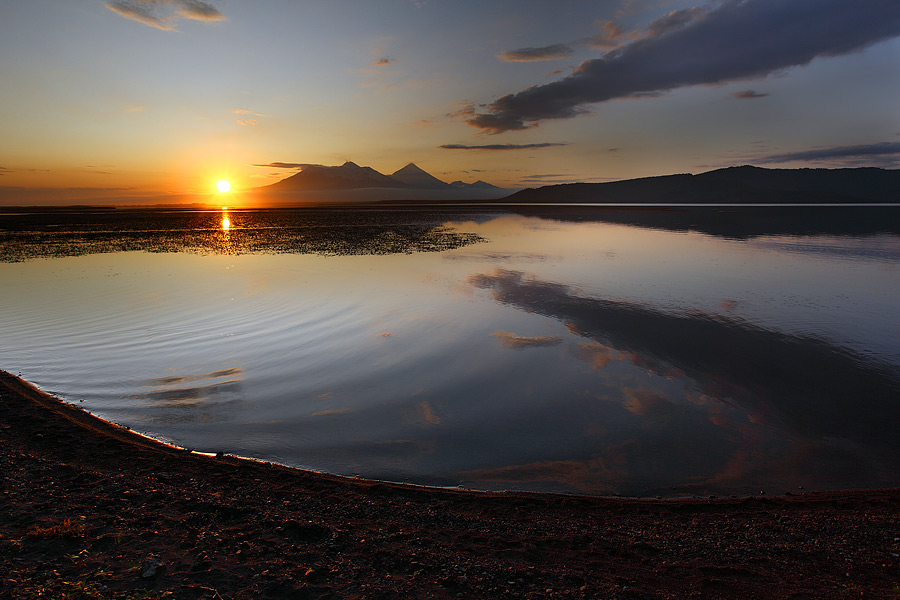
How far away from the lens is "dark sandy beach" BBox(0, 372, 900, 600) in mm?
3996

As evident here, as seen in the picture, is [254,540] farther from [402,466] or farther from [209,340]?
[209,340]

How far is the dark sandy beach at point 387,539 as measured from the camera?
157 inches

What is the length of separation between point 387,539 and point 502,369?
6129mm

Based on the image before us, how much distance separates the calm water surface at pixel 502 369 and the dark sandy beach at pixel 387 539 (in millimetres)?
769

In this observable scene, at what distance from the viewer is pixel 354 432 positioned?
7.67m

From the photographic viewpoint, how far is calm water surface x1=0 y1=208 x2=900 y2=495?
684 centimetres

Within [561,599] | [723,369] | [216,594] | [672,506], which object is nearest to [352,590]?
[216,594]

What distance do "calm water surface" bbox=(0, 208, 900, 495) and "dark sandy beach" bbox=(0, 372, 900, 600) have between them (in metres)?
0.77

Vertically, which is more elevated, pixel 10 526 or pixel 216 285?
pixel 216 285

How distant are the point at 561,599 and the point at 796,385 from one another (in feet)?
28.4

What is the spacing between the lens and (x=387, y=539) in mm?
4738

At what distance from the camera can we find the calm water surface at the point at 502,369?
684 cm

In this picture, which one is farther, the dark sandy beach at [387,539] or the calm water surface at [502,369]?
the calm water surface at [502,369]

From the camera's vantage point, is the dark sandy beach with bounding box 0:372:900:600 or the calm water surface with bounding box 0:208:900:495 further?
the calm water surface with bounding box 0:208:900:495
